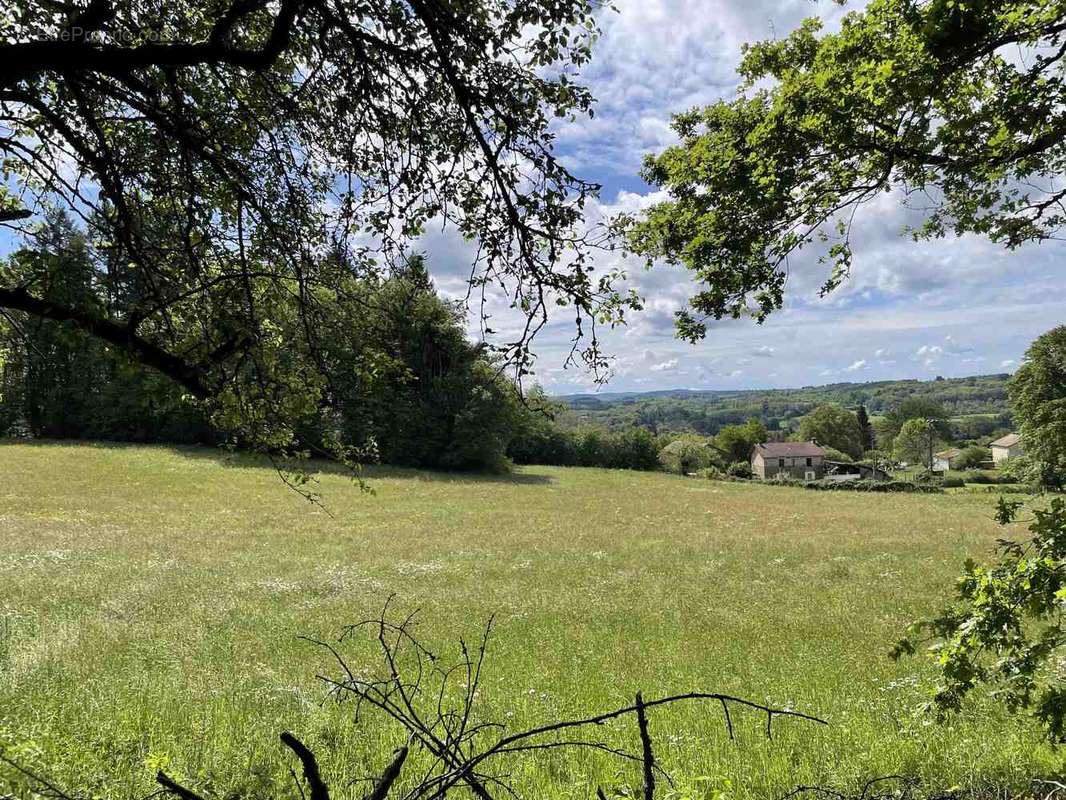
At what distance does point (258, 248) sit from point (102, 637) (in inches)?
315

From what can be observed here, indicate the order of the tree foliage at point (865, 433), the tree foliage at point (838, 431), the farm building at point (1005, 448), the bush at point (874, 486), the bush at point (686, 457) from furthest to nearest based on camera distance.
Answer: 1. the tree foliage at point (838, 431)
2. the tree foliage at point (865, 433)
3. the farm building at point (1005, 448)
4. the bush at point (686, 457)
5. the bush at point (874, 486)

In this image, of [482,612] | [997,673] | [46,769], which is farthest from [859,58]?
[482,612]

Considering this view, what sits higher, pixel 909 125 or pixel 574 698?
pixel 909 125

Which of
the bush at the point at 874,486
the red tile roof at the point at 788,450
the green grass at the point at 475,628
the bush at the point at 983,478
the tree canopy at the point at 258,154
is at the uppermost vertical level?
the tree canopy at the point at 258,154

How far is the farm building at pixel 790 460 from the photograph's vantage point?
3836 inches

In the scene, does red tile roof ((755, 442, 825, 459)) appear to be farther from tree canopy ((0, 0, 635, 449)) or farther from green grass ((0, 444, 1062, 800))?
tree canopy ((0, 0, 635, 449))

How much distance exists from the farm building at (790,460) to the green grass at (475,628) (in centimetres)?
7267

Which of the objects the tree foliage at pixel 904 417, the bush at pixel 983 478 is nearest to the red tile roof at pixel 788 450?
the tree foliage at pixel 904 417

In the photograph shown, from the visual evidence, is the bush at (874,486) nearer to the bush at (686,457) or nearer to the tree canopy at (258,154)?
the bush at (686,457)

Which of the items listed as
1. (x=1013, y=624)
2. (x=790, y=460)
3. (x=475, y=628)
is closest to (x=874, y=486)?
(x=790, y=460)

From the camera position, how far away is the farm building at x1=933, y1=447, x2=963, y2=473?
10697 cm

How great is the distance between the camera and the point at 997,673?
4.29m

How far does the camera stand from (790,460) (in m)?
98.5

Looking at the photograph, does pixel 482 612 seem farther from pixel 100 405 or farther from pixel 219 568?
pixel 100 405
